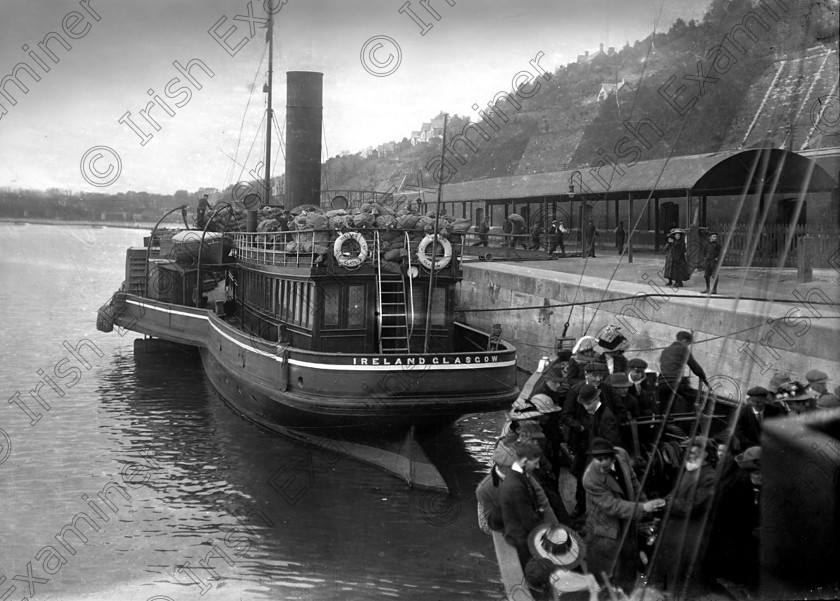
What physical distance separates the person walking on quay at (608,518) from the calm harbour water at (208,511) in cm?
381

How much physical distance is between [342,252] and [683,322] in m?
6.37

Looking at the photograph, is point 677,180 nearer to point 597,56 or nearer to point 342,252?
point 342,252

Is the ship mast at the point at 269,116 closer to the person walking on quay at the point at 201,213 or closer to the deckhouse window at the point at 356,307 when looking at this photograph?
the person walking on quay at the point at 201,213

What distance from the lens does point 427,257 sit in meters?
13.4

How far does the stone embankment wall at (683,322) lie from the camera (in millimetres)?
10898

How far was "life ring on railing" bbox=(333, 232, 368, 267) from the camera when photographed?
1305 cm

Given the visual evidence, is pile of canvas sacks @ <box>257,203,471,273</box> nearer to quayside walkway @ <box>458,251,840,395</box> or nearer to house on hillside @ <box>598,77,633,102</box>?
quayside walkway @ <box>458,251,840,395</box>

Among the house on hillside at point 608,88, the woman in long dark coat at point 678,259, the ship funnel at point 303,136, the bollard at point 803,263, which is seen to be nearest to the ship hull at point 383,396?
the woman in long dark coat at point 678,259

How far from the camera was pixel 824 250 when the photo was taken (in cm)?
1672

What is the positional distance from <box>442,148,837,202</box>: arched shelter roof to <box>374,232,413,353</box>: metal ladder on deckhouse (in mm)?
4874

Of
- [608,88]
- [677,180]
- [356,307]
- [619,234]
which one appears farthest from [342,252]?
[608,88]

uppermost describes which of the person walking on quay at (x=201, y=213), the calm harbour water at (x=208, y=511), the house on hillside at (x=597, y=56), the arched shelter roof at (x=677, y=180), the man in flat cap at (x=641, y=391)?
the house on hillside at (x=597, y=56)

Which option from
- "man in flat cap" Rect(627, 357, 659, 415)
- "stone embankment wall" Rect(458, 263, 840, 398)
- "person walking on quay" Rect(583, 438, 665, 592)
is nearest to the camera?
"person walking on quay" Rect(583, 438, 665, 592)

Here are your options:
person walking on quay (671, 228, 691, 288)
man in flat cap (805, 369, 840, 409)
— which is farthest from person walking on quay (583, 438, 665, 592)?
person walking on quay (671, 228, 691, 288)
